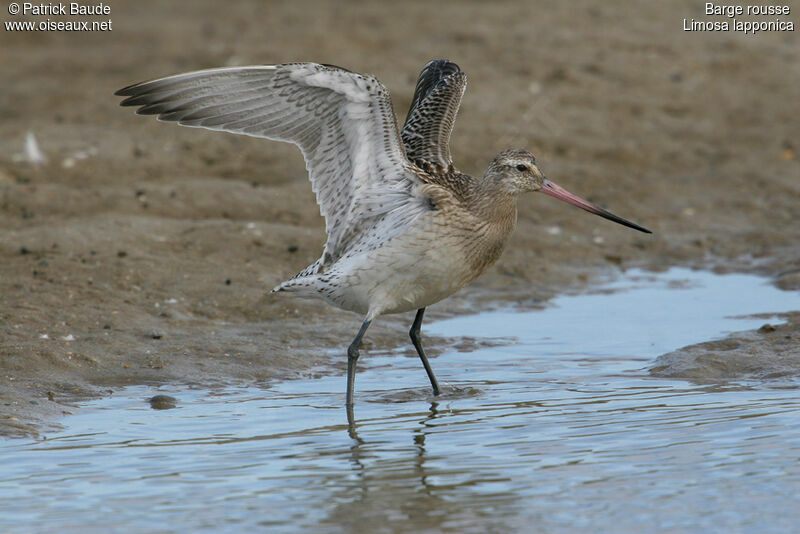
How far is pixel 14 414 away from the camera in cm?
604

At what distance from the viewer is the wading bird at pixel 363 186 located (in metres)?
6.35

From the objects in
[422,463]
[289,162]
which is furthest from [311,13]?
[422,463]

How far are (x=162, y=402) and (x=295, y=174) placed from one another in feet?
14.7

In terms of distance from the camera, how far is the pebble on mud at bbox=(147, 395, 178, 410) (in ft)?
20.9

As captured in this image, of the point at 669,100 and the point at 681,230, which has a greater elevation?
the point at 669,100

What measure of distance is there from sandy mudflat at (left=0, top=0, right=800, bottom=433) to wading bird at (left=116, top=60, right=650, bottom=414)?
37.2 inches

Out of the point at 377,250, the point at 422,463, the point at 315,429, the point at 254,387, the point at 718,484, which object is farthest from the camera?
the point at 254,387

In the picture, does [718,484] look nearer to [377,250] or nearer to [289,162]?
[377,250]

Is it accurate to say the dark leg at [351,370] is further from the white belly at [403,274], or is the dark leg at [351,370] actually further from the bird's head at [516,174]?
the bird's head at [516,174]

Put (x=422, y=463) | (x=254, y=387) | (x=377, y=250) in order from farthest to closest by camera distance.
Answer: (x=254, y=387)
(x=377, y=250)
(x=422, y=463)

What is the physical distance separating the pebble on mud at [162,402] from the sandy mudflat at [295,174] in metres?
0.42

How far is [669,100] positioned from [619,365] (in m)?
6.27

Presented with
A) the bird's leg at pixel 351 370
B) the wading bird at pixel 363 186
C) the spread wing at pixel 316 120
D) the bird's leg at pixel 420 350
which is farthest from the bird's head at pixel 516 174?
the bird's leg at pixel 351 370

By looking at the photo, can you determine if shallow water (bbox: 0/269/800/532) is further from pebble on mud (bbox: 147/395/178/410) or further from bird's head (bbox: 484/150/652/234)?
bird's head (bbox: 484/150/652/234)
